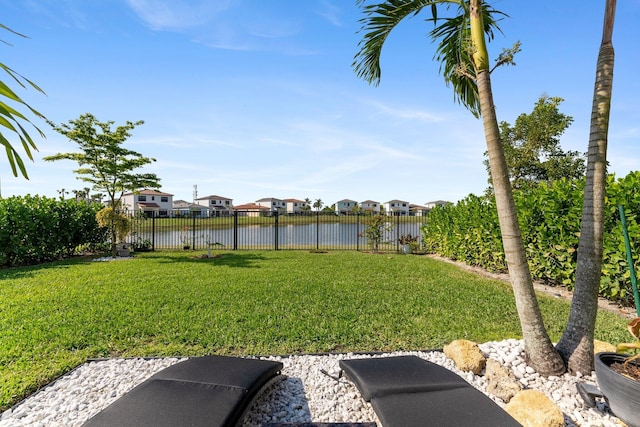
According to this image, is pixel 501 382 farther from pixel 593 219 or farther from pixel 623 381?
pixel 593 219

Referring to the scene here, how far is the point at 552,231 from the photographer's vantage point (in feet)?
19.3

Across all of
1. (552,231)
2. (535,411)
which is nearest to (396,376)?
(535,411)

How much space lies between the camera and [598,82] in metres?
2.58

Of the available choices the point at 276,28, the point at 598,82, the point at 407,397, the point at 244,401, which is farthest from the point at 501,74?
the point at 276,28

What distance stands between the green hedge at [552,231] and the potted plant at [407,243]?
1.86m

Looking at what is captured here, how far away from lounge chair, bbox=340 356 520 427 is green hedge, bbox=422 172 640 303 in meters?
4.29

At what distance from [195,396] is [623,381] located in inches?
104

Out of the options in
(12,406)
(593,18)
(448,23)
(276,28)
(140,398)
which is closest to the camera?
(140,398)

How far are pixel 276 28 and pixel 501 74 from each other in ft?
14.6

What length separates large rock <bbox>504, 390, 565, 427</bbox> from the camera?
182cm

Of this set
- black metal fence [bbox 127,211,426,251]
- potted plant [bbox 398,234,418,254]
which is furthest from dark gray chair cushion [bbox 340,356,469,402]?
potted plant [bbox 398,234,418,254]

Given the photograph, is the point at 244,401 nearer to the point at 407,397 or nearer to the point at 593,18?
the point at 407,397

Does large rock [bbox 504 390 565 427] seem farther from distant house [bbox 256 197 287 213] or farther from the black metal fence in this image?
distant house [bbox 256 197 287 213]

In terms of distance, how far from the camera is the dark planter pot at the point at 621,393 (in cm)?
184
